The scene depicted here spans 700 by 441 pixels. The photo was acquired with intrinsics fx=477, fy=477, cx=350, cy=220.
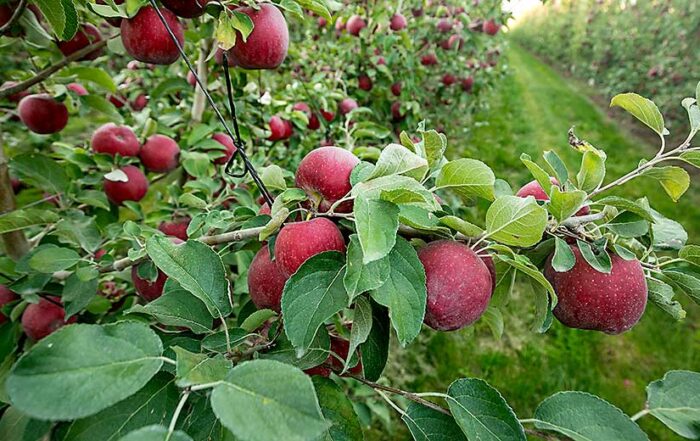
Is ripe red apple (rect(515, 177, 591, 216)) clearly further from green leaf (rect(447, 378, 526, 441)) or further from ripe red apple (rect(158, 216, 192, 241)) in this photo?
ripe red apple (rect(158, 216, 192, 241))

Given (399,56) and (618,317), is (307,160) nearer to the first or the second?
(618,317)

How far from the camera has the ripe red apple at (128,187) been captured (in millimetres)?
1281

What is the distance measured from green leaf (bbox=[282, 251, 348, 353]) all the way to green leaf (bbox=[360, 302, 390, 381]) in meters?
0.10

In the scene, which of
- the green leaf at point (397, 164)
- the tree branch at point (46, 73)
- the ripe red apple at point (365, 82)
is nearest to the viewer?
the green leaf at point (397, 164)

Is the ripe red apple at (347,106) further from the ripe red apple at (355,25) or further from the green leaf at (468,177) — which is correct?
the green leaf at (468,177)

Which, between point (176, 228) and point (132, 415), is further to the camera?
point (176, 228)

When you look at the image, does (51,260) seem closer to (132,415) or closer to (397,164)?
(132,415)

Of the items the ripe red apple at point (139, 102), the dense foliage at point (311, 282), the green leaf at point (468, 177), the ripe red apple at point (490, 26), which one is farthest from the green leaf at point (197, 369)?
the ripe red apple at point (490, 26)

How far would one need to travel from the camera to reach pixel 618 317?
686 millimetres

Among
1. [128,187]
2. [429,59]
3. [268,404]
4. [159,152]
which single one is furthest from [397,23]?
[268,404]

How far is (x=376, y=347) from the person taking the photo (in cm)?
63

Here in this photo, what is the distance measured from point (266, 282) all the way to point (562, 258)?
0.40 meters

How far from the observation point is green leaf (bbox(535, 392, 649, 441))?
0.54 m

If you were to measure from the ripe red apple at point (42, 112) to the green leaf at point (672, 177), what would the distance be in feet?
4.45
